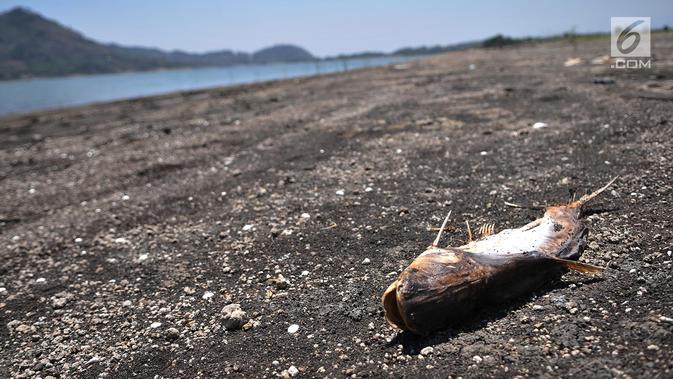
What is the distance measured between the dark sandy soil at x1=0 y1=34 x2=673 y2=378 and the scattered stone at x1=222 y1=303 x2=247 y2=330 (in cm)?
3

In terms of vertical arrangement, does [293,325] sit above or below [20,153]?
below

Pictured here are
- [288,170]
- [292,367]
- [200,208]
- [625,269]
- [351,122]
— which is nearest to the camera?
[292,367]

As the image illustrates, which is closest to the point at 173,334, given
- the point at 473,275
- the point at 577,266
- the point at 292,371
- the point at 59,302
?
the point at 292,371

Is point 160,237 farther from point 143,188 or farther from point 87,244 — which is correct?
point 143,188

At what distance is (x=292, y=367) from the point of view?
3039 mm

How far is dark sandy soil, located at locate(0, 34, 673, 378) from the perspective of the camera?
2.97 meters

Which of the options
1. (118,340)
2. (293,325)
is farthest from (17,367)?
(293,325)

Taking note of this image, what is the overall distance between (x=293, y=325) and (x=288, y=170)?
4.28 m

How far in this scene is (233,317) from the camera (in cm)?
363

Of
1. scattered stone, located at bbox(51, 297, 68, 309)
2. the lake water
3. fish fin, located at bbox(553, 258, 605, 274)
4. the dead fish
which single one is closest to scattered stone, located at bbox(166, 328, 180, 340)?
scattered stone, located at bbox(51, 297, 68, 309)

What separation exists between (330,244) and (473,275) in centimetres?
203

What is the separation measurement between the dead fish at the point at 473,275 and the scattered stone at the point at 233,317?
132cm

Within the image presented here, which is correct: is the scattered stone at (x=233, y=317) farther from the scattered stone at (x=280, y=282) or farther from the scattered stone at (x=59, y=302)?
the scattered stone at (x=59, y=302)

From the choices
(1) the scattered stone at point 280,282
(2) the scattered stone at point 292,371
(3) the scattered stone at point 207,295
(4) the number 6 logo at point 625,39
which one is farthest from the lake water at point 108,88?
(2) the scattered stone at point 292,371
